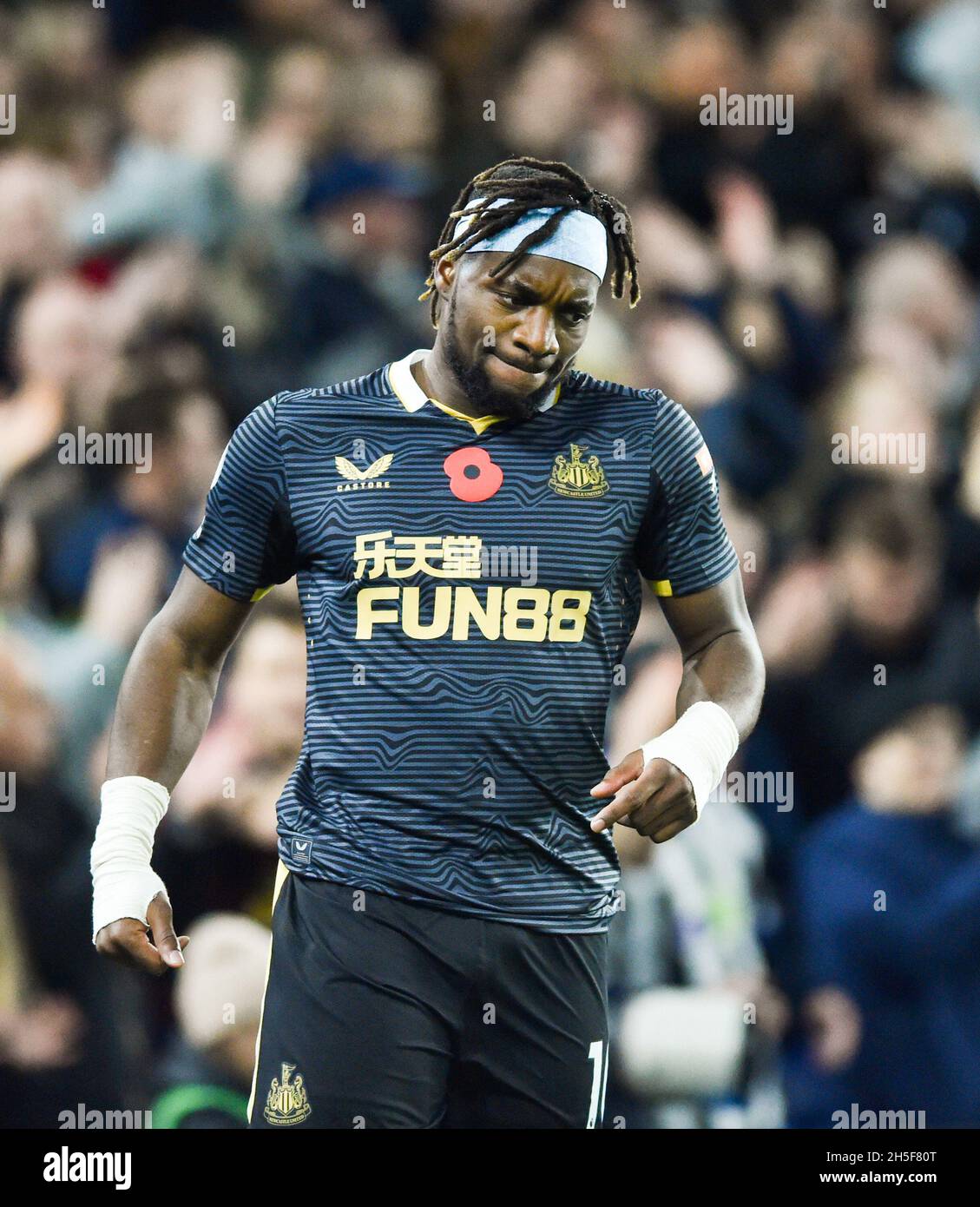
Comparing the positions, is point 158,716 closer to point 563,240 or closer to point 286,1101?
point 286,1101

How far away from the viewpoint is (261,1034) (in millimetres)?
2311

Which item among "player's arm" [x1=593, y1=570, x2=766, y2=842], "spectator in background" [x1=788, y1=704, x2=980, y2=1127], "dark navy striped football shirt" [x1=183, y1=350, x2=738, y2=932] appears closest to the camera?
"player's arm" [x1=593, y1=570, x2=766, y2=842]

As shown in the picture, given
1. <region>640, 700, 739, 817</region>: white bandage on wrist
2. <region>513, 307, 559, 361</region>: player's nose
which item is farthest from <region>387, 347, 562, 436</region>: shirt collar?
<region>640, 700, 739, 817</region>: white bandage on wrist

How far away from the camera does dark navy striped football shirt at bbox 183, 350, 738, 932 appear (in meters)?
2.26

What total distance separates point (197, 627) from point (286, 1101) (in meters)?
0.68

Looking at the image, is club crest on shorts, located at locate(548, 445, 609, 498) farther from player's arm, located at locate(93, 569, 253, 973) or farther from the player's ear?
player's arm, located at locate(93, 569, 253, 973)

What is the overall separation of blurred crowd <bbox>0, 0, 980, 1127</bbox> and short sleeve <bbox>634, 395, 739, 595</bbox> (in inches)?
63.9

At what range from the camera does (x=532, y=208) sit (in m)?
2.44

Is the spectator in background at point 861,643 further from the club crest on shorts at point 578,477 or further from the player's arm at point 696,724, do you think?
the club crest on shorts at point 578,477

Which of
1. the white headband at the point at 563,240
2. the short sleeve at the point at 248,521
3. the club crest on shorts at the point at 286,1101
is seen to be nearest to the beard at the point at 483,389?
the white headband at the point at 563,240

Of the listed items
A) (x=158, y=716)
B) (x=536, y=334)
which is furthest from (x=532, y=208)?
(x=158, y=716)

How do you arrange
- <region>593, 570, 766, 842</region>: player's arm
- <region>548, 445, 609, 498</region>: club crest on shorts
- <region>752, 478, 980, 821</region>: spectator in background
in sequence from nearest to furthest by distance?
<region>593, 570, 766, 842</region>: player's arm
<region>548, 445, 609, 498</region>: club crest on shorts
<region>752, 478, 980, 821</region>: spectator in background

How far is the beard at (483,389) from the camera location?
2398mm

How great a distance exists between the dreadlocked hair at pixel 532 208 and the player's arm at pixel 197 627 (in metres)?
0.38
